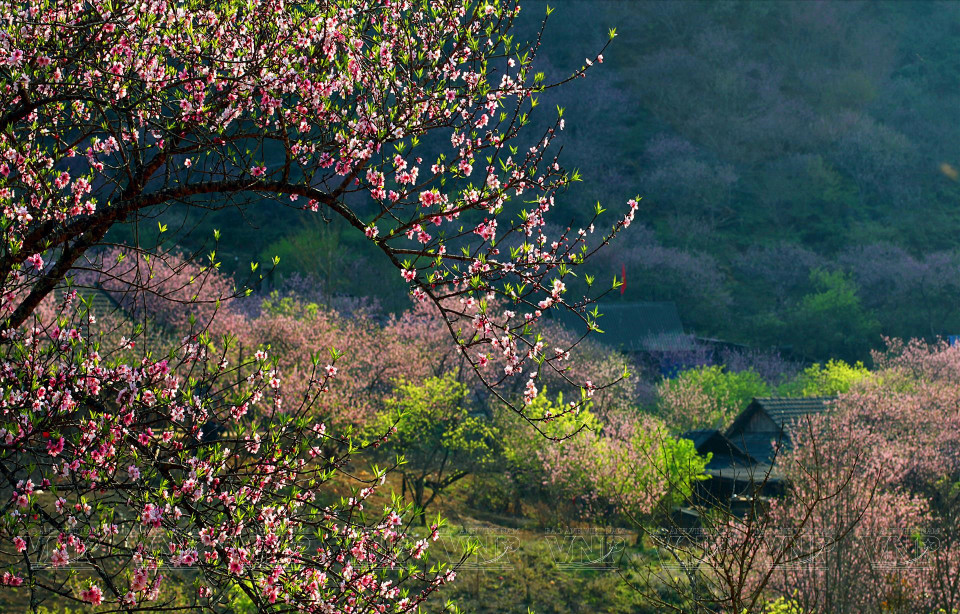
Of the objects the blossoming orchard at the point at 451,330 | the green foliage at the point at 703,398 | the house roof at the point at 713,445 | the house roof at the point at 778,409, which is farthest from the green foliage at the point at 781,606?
the green foliage at the point at 703,398

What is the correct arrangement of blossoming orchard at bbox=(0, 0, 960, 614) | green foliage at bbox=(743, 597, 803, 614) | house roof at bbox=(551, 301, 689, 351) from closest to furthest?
1. blossoming orchard at bbox=(0, 0, 960, 614)
2. green foliage at bbox=(743, 597, 803, 614)
3. house roof at bbox=(551, 301, 689, 351)

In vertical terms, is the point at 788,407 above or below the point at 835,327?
below

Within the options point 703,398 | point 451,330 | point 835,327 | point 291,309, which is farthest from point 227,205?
point 835,327

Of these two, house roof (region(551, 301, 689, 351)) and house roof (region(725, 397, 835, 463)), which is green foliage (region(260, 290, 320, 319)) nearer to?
house roof (region(551, 301, 689, 351))

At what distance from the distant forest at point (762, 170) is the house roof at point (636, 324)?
5.43 metres

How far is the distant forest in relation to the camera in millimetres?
42594

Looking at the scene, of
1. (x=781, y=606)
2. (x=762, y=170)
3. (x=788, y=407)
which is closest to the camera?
(x=781, y=606)

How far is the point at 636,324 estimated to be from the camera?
37.0 m

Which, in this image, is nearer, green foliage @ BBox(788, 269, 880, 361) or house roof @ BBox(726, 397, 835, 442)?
house roof @ BBox(726, 397, 835, 442)

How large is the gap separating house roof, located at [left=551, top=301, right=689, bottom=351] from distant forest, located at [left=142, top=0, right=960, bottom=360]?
5428mm

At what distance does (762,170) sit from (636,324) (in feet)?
94.9

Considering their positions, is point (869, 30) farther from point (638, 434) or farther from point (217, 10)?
point (217, 10)

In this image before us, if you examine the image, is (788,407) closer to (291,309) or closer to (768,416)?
(768,416)

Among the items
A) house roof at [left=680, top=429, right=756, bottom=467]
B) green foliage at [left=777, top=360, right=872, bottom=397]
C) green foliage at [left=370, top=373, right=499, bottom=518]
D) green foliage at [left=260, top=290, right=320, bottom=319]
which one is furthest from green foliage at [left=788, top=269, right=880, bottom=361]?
green foliage at [left=260, top=290, right=320, bottom=319]
